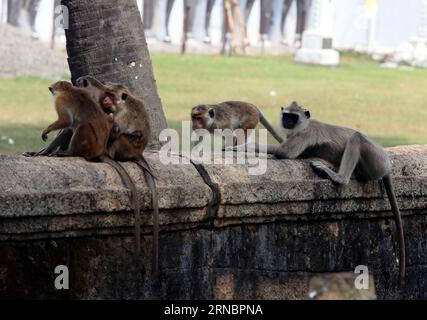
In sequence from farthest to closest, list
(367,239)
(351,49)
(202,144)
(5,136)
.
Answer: (351,49)
(5,136)
(202,144)
(367,239)

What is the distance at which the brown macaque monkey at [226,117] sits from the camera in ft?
26.5

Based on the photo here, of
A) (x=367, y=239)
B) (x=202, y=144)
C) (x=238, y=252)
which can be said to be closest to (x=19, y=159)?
(x=238, y=252)

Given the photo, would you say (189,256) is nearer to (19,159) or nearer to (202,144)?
(19,159)

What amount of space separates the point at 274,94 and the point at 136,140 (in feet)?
52.1

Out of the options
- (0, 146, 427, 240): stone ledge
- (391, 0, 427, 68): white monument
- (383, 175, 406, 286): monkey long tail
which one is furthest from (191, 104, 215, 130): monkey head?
(391, 0, 427, 68): white monument

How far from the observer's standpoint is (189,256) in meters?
5.31

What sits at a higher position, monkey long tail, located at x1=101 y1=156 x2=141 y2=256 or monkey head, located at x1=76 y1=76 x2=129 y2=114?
monkey head, located at x1=76 y1=76 x2=129 y2=114

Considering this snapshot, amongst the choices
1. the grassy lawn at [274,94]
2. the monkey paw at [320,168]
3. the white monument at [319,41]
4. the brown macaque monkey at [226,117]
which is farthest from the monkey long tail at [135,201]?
the white monument at [319,41]

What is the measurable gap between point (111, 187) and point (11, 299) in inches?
24.0

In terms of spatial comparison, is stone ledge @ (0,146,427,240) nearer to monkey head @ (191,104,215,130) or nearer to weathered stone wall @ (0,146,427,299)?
weathered stone wall @ (0,146,427,299)

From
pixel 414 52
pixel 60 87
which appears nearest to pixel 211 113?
pixel 60 87

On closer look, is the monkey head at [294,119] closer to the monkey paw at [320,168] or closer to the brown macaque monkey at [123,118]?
the monkey paw at [320,168]

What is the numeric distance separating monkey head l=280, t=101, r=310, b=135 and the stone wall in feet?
50.9

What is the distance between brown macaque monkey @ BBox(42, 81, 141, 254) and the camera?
5147 millimetres
